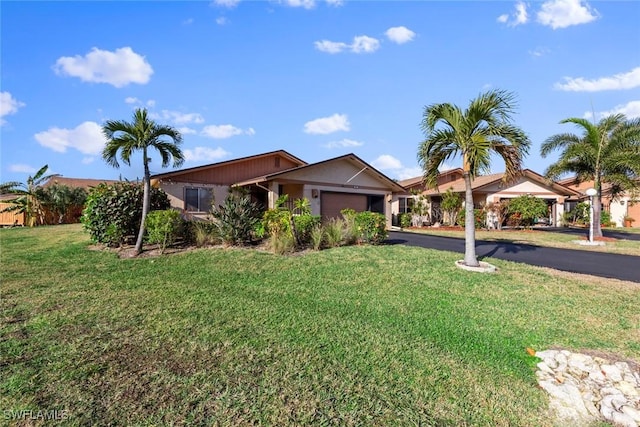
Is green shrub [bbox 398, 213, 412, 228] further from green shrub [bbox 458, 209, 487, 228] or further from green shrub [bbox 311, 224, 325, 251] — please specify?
green shrub [bbox 311, 224, 325, 251]

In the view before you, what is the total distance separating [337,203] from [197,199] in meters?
7.73

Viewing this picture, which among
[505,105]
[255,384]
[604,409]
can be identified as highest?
[505,105]

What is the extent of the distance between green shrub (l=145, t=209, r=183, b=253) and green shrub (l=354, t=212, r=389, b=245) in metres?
6.29

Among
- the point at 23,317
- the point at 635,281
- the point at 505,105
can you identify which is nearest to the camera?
the point at 23,317

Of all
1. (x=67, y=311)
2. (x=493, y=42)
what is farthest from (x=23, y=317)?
(x=493, y=42)

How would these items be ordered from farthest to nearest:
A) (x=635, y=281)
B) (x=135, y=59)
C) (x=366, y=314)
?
1. (x=135, y=59)
2. (x=635, y=281)
3. (x=366, y=314)

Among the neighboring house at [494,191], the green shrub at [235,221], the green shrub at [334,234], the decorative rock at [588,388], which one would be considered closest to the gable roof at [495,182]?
the neighboring house at [494,191]

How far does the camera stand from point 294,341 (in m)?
4.23

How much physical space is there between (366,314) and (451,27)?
10.7m

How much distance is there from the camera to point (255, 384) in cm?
326

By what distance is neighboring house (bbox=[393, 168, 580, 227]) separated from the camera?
25156mm

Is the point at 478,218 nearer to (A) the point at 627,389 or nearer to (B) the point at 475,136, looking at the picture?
(B) the point at 475,136

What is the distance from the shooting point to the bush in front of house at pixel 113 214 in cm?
1139

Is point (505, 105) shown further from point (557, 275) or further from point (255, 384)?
point (255, 384)
